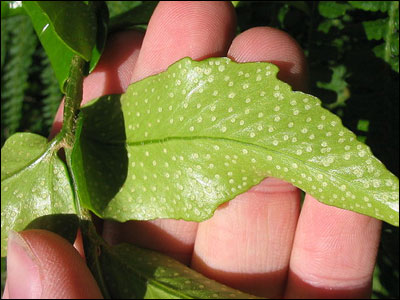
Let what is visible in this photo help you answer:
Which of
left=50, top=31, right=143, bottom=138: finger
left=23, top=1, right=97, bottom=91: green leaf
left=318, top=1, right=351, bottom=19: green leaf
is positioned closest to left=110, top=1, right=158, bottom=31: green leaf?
left=50, top=31, right=143, bottom=138: finger

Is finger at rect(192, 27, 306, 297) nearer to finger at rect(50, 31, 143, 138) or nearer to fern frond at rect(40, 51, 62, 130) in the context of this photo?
finger at rect(50, 31, 143, 138)

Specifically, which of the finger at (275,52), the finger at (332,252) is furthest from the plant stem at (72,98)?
the finger at (332,252)

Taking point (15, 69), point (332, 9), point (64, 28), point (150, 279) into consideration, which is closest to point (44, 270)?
point (150, 279)

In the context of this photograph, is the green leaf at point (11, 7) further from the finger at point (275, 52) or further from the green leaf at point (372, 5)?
the green leaf at point (372, 5)

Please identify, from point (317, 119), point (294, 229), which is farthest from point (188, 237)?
point (317, 119)

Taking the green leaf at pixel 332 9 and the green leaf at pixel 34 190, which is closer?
the green leaf at pixel 34 190

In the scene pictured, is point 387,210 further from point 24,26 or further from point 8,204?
point 24,26
